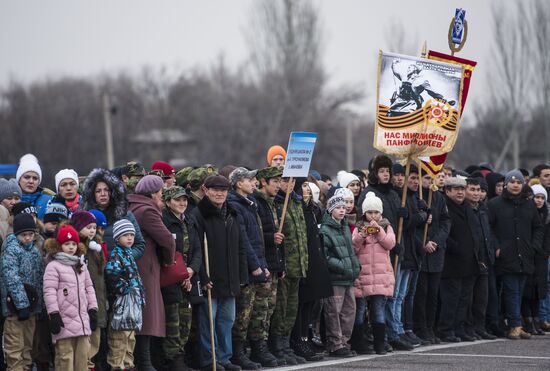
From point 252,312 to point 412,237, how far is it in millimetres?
2862

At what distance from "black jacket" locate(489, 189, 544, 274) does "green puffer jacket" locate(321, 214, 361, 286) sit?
10.8 ft

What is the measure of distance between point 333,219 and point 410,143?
6.32 feet

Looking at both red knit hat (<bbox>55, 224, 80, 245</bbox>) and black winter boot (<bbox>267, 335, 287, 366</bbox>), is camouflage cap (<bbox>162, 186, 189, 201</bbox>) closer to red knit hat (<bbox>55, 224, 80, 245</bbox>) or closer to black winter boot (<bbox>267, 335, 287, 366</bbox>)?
red knit hat (<bbox>55, 224, 80, 245</bbox>)

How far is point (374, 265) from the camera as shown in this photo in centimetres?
1329

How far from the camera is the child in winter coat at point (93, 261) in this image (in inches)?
410

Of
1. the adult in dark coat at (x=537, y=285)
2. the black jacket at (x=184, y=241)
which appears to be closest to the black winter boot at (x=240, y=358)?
the black jacket at (x=184, y=241)

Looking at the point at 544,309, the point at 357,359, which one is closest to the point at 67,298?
the point at 357,359

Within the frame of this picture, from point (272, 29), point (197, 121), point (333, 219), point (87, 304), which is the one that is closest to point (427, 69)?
point (333, 219)

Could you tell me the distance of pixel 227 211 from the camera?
12.0 m

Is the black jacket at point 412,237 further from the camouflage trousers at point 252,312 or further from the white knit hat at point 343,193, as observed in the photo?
the camouflage trousers at point 252,312

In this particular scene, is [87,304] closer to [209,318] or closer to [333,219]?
[209,318]

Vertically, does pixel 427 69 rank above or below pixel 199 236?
above

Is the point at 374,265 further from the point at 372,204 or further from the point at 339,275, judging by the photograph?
the point at 372,204

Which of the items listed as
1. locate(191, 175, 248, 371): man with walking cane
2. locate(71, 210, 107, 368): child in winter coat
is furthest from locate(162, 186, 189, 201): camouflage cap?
locate(71, 210, 107, 368): child in winter coat
